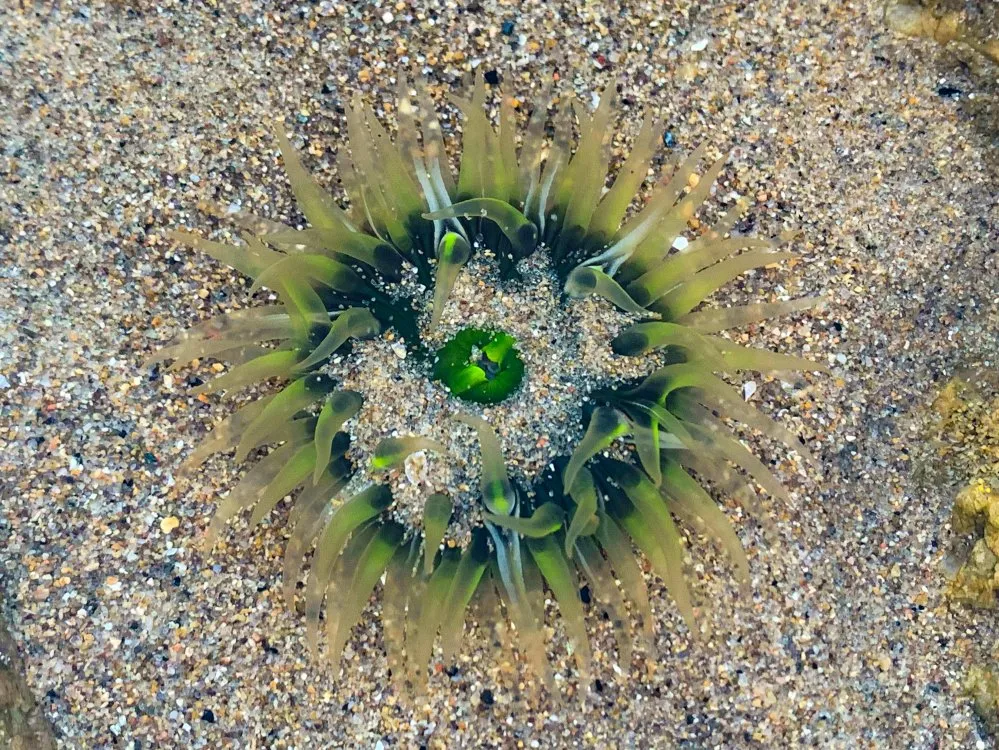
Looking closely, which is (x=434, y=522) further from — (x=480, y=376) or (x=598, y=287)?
(x=598, y=287)

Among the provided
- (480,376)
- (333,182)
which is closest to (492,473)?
(480,376)

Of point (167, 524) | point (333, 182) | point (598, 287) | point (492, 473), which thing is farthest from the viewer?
point (333, 182)

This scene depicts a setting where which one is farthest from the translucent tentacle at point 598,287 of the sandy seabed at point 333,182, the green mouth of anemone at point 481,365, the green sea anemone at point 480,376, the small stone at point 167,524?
the small stone at point 167,524

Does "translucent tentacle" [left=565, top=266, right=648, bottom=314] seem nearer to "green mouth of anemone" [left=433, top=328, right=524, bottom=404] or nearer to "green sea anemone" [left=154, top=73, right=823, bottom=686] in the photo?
"green sea anemone" [left=154, top=73, right=823, bottom=686]

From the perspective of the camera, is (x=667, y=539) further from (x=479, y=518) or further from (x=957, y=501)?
(x=957, y=501)

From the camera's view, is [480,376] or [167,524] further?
[167,524]

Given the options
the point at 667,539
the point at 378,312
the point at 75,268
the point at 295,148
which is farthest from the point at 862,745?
the point at 75,268

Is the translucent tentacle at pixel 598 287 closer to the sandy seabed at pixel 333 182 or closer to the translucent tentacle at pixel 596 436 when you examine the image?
the translucent tentacle at pixel 596 436
